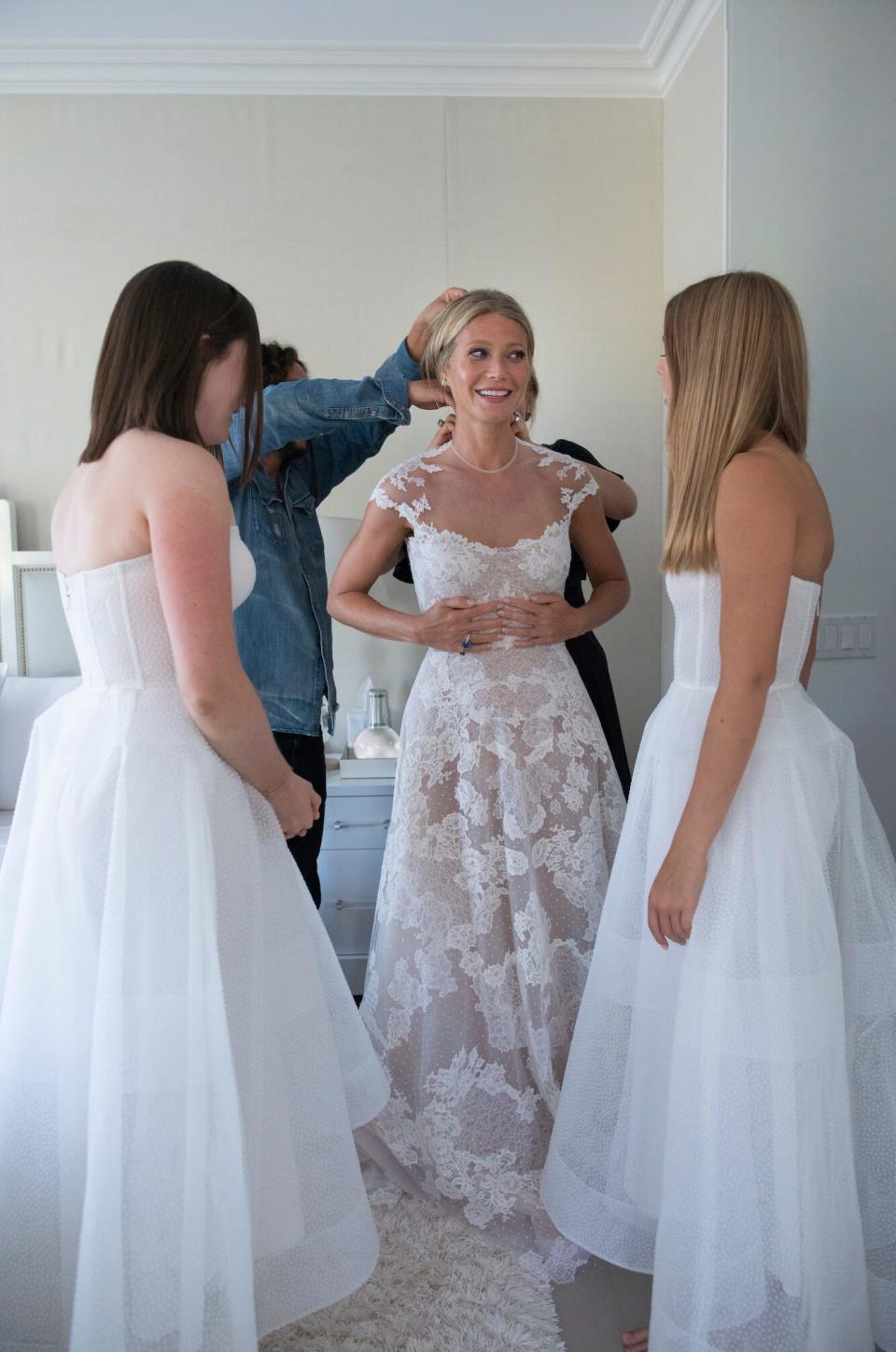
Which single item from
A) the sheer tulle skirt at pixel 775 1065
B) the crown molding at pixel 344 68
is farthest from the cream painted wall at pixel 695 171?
the sheer tulle skirt at pixel 775 1065

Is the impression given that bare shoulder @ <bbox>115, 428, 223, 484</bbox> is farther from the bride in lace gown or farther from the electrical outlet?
the electrical outlet

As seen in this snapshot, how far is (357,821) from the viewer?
3076 millimetres

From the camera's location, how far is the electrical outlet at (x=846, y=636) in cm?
290

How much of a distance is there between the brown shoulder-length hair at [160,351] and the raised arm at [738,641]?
2.46 feet

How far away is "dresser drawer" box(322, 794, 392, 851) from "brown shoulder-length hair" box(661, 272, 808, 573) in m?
1.71

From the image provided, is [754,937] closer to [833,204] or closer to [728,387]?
[728,387]

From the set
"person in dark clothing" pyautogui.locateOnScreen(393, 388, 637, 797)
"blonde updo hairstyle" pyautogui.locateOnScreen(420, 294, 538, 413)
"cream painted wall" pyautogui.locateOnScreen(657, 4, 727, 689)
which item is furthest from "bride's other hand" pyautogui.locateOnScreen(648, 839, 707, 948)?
"cream painted wall" pyautogui.locateOnScreen(657, 4, 727, 689)

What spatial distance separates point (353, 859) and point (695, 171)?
7.58ft

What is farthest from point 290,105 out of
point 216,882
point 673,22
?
point 216,882

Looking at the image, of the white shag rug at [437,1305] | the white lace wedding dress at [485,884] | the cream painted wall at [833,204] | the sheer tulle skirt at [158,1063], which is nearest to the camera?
the sheer tulle skirt at [158,1063]

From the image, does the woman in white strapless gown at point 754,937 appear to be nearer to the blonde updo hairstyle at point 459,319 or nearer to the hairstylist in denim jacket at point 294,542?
the blonde updo hairstyle at point 459,319

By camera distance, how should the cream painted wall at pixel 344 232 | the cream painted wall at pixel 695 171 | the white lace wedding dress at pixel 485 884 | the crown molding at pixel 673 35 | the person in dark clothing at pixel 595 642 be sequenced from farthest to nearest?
the cream painted wall at pixel 344 232
the crown molding at pixel 673 35
the cream painted wall at pixel 695 171
the person in dark clothing at pixel 595 642
the white lace wedding dress at pixel 485 884

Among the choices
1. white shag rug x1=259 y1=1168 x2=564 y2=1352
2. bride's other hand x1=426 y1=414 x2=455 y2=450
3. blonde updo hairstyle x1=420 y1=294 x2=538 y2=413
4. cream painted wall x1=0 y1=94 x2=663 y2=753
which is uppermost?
cream painted wall x1=0 y1=94 x2=663 y2=753

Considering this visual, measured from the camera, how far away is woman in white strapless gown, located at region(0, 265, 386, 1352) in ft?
4.17
